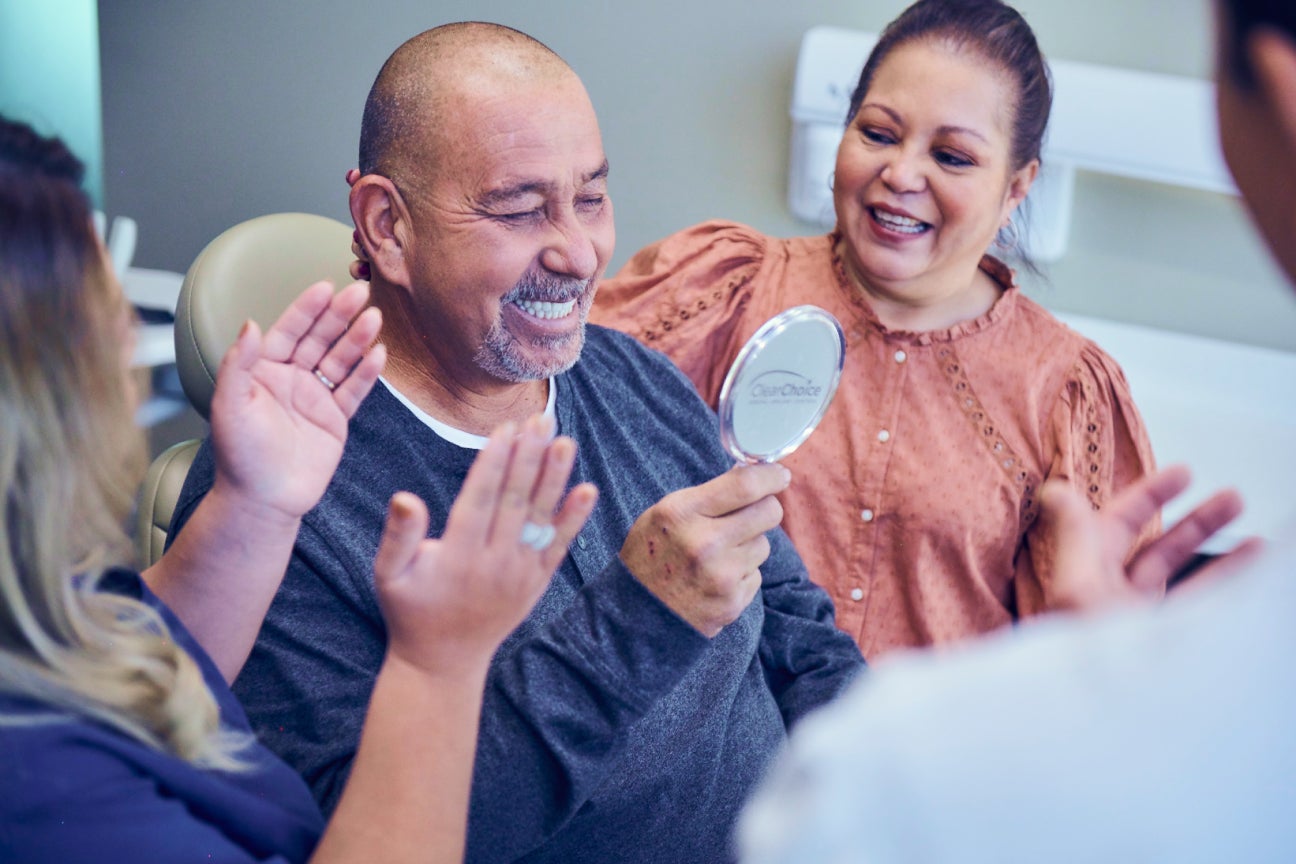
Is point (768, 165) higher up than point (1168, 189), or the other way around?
point (1168, 189)

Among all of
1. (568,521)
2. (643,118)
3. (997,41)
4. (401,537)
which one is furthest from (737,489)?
(643,118)

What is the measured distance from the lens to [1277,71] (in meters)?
0.49

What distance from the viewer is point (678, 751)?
1.24m

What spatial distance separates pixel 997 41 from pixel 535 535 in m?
1.23

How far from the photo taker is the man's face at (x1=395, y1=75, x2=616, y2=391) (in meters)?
1.31

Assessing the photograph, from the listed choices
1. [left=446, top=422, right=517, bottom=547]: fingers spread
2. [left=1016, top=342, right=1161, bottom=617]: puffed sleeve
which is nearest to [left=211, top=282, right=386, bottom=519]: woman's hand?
[left=446, top=422, right=517, bottom=547]: fingers spread

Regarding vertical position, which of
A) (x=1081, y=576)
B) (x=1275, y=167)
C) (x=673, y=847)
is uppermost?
(x=1275, y=167)

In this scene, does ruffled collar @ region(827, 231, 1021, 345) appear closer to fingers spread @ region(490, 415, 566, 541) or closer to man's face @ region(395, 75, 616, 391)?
man's face @ region(395, 75, 616, 391)

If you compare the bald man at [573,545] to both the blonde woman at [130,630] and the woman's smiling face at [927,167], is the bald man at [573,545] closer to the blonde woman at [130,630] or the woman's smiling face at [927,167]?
the blonde woman at [130,630]

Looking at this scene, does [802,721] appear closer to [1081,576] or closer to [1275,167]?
[1081,576]

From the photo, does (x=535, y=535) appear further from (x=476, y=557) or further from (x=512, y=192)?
(x=512, y=192)

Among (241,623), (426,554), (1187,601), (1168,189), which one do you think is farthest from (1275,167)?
(1168,189)

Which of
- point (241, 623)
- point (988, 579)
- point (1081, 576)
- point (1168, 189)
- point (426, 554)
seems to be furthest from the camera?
point (1168, 189)

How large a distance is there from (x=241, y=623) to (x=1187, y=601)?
79 cm
